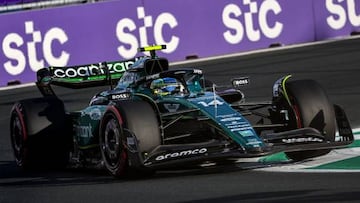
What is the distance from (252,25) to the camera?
74.1 ft

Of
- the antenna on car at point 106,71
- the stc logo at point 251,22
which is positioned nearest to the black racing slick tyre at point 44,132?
the antenna on car at point 106,71

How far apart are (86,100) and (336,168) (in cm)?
859

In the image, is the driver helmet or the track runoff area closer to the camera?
the track runoff area

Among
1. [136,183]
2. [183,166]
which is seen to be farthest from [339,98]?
[136,183]

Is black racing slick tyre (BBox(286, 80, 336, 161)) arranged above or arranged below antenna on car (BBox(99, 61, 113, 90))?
below

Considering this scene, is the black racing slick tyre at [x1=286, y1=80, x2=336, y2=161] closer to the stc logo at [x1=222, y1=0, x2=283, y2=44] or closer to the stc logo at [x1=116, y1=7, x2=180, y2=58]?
the stc logo at [x1=116, y1=7, x2=180, y2=58]

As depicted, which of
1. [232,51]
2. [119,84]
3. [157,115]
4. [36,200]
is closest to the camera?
[36,200]

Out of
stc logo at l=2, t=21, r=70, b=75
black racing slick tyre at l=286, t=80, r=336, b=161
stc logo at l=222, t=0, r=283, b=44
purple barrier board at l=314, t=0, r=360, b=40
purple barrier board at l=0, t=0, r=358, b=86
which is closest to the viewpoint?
black racing slick tyre at l=286, t=80, r=336, b=161

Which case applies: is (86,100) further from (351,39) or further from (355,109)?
(351,39)

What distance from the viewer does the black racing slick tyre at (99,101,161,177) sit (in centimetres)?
1004

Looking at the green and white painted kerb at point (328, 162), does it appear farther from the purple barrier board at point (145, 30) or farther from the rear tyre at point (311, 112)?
the purple barrier board at point (145, 30)

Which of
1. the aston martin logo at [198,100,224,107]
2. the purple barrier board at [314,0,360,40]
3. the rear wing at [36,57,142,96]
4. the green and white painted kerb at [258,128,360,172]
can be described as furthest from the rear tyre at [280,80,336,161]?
the purple barrier board at [314,0,360,40]

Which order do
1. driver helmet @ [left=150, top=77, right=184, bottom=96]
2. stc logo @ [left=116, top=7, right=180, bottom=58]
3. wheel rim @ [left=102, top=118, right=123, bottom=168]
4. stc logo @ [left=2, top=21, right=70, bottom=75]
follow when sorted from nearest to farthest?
1. wheel rim @ [left=102, top=118, right=123, bottom=168]
2. driver helmet @ [left=150, top=77, right=184, bottom=96]
3. stc logo @ [left=2, top=21, right=70, bottom=75]
4. stc logo @ [left=116, top=7, right=180, bottom=58]

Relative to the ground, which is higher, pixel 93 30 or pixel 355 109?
pixel 93 30
